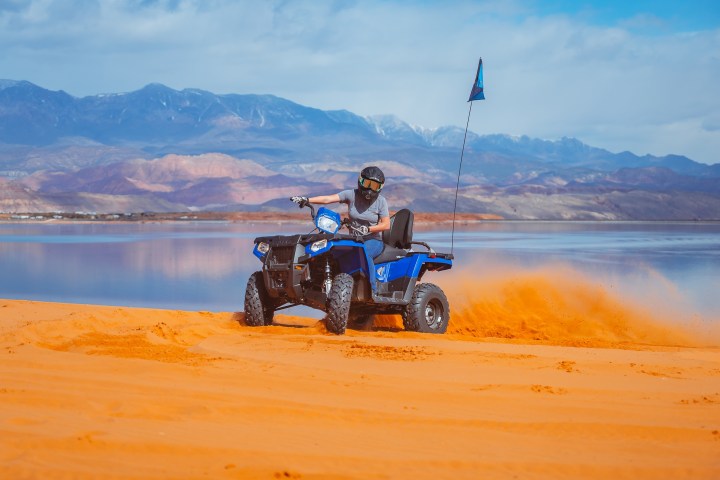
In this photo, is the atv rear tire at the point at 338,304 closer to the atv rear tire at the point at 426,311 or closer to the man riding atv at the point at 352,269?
the man riding atv at the point at 352,269

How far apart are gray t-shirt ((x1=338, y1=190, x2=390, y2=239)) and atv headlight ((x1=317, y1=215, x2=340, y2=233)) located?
435 millimetres

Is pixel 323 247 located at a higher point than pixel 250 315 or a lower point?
higher

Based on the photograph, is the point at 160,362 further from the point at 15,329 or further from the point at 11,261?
the point at 11,261

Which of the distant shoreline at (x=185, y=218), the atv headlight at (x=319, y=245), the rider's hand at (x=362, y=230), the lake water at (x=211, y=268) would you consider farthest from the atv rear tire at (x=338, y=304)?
the distant shoreline at (x=185, y=218)

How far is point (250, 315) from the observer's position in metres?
11.3

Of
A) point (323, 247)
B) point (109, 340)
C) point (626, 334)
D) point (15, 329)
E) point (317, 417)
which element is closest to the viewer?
point (317, 417)

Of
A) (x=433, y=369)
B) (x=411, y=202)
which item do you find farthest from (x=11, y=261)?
(x=411, y=202)

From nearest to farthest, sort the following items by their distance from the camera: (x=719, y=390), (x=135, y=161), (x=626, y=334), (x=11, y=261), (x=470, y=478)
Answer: (x=470, y=478), (x=719, y=390), (x=626, y=334), (x=11, y=261), (x=135, y=161)

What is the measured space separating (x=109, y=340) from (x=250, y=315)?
2.59m

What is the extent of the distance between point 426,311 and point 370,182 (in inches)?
72.0

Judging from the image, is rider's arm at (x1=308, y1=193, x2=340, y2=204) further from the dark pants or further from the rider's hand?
the dark pants

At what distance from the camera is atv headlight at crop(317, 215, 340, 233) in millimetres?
10680

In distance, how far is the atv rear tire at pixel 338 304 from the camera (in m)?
10.4

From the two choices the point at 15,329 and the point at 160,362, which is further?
the point at 15,329
